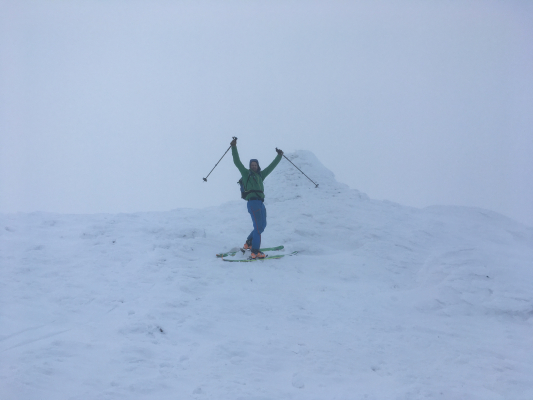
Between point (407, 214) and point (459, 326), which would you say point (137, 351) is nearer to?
point (459, 326)

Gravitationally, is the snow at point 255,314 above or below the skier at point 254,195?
below

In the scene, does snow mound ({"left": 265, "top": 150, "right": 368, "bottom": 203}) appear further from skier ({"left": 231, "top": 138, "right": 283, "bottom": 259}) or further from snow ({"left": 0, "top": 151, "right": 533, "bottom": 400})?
skier ({"left": 231, "top": 138, "right": 283, "bottom": 259})

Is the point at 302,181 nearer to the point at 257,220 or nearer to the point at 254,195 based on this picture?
the point at 254,195

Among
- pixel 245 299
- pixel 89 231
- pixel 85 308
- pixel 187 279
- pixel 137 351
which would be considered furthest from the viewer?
pixel 89 231

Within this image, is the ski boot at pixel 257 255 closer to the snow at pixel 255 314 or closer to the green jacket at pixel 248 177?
the snow at pixel 255 314

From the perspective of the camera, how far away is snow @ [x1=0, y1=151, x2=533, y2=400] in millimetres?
4688

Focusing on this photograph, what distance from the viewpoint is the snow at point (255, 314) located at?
4688 millimetres

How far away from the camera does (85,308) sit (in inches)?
242

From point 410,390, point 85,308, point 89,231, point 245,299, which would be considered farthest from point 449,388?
point 89,231

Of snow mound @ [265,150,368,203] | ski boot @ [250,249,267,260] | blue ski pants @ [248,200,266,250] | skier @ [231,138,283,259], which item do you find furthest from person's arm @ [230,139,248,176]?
snow mound @ [265,150,368,203]

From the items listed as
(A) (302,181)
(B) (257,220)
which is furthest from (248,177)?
(A) (302,181)

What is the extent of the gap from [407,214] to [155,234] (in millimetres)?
8513

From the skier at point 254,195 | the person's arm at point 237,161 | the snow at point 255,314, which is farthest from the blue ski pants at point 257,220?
the person's arm at point 237,161

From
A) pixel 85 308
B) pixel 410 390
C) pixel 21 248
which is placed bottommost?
pixel 410 390
